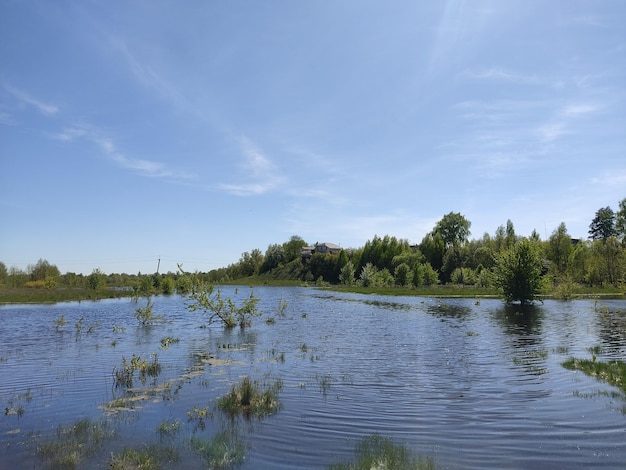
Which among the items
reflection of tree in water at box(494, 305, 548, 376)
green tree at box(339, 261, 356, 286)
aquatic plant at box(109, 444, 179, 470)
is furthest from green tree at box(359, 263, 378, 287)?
aquatic plant at box(109, 444, 179, 470)

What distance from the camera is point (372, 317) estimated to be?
139 ft

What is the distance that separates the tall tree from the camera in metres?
138

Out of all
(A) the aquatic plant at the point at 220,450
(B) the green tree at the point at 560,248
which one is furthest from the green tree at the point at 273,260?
(A) the aquatic plant at the point at 220,450

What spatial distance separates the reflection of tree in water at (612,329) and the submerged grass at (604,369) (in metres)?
3.14

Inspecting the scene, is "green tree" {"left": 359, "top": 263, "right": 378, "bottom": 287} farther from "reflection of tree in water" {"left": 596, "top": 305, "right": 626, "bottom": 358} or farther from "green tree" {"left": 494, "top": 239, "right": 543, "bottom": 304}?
"reflection of tree in water" {"left": 596, "top": 305, "right": 626, "bottom": 358}

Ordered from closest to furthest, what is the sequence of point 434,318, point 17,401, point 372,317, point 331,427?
point 331,427
point 17,401
point 434,318
point 372,317

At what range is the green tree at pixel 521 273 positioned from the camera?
51.0m

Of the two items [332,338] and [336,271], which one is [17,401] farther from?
[336,271]

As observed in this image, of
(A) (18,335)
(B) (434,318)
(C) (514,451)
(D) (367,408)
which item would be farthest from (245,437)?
(B) (434,318)

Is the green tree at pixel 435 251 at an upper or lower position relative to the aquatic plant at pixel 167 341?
upper

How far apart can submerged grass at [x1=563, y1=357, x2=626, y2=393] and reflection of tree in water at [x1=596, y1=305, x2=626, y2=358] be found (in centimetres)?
314

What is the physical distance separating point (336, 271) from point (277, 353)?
454 feet

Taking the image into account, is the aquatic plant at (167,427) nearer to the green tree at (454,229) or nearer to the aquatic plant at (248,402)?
the aquatic plant at (248,402)

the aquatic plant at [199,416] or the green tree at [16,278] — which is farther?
the green tree at [16,278]
